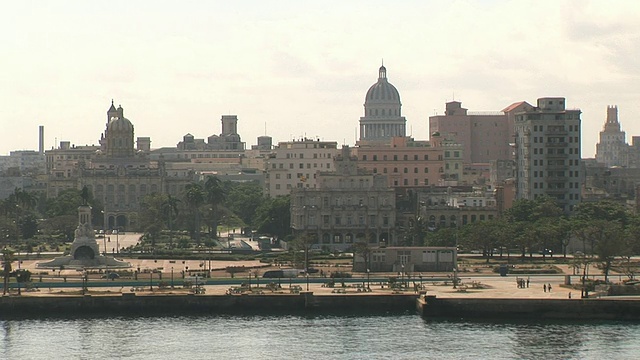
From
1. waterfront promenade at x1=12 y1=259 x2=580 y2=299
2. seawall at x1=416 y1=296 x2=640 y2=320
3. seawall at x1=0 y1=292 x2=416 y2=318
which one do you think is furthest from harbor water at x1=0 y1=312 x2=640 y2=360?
waterfront promenade at x1=12 y1=259 x2=580 y2=299

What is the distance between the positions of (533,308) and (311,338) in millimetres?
24103

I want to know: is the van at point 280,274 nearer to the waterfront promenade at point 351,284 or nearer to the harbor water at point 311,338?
the waterfront promenade at point 351,284

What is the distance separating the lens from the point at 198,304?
159250 mm

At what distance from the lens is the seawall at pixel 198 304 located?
158 metres

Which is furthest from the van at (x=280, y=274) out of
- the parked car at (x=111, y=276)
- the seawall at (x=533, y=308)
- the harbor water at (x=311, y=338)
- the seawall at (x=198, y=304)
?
the seawall at (x=533, y=308)

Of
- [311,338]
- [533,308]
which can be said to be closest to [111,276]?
[311,338]

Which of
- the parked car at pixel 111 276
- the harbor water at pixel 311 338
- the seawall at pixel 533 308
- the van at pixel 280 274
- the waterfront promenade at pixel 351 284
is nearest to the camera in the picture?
the harbor water at pixel 311 338

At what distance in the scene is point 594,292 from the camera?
159750 millimetres

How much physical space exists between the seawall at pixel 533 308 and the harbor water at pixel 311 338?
6.83ft

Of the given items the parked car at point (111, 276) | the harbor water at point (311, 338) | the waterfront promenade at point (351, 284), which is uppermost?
the parked car at point (111, 276)

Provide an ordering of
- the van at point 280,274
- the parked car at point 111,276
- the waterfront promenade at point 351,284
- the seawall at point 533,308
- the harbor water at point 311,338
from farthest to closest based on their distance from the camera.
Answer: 1. the parked car at point 111,276
2. the van at point 280,274
3. the waterfront promenade at point 351,284
4. the seawall at point 533,308
5. the harbor water at point 311,338

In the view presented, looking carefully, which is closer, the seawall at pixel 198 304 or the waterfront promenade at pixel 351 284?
the seawall at pixel 198 304

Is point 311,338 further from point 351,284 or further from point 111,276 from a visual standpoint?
point 111,276

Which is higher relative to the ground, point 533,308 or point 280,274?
point 280,274
